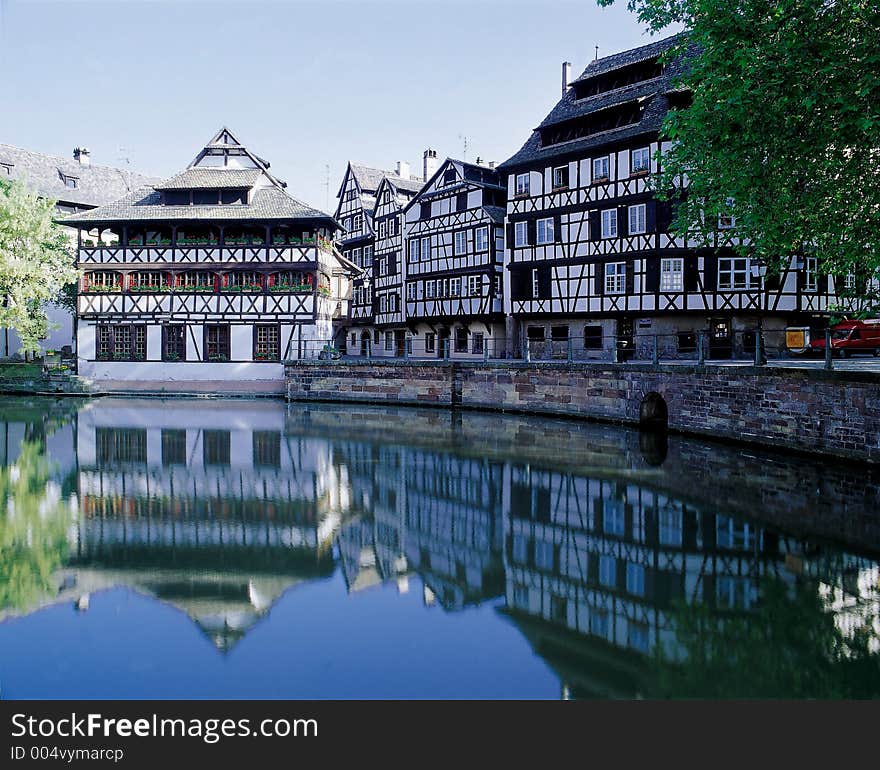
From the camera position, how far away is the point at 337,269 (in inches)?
1686

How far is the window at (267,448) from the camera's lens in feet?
57.3

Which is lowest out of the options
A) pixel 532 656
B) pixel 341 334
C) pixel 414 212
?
pixel 532 656

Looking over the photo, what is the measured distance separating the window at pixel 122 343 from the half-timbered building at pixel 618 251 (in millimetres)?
18141

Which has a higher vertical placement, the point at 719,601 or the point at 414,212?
the point at 414,212

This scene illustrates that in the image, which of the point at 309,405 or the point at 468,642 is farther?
the point at 309,405

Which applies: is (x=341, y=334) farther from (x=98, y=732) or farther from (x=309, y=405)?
(x=98, y=732)

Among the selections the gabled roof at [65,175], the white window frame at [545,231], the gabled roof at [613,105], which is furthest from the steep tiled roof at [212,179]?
the gabled roof at [65,175]

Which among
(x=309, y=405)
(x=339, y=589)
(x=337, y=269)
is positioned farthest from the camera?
(x=337, y=269)

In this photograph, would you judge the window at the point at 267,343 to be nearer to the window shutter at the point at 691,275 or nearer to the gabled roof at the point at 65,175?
the window shutter at the point at 691,275

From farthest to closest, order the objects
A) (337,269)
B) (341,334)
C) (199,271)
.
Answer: (341,334) → (337,269) → (199,271)

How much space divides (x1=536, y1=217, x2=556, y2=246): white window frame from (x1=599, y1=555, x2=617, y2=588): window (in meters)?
27.9

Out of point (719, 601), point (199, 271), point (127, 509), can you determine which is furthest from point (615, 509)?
point (199, 271)

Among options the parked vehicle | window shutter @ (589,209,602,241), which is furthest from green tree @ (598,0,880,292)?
window shutter @ (589,209,602,241)

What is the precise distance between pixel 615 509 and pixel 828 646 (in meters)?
5.72
